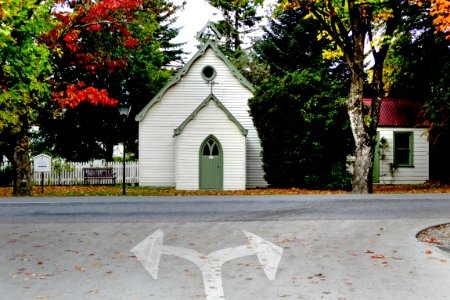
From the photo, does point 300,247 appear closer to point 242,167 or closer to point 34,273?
point 34,273

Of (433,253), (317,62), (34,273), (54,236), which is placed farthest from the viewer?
(317,62)

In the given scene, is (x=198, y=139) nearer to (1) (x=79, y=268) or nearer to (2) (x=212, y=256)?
(2) (x=212, y=256)

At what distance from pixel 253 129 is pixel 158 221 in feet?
66.5

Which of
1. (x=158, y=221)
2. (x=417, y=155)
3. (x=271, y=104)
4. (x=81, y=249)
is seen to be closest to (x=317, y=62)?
(x=417, y=155)

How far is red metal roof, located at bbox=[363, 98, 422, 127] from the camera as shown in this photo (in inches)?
1252

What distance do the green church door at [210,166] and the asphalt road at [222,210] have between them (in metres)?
12.1

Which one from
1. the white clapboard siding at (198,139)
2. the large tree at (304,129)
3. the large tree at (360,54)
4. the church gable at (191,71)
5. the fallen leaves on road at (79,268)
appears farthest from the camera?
the church gable at (191,71)

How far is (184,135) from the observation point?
93.2 ft

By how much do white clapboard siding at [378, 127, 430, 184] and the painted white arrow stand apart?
78.4 feet

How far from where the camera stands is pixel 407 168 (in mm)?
32031

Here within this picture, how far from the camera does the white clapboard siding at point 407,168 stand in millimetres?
31875

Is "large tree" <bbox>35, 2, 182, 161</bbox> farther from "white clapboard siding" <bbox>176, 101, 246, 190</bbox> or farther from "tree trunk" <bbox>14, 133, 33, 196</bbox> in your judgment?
"tree trunk" <bbox>14, 133, 33, 196</bbox>

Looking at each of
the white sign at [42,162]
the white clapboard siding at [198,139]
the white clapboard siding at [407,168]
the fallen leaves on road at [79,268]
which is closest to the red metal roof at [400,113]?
the white clapboard siding at [407,168]

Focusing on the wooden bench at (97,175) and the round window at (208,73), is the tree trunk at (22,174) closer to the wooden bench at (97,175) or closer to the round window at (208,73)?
the wooden bench at (97,175)
